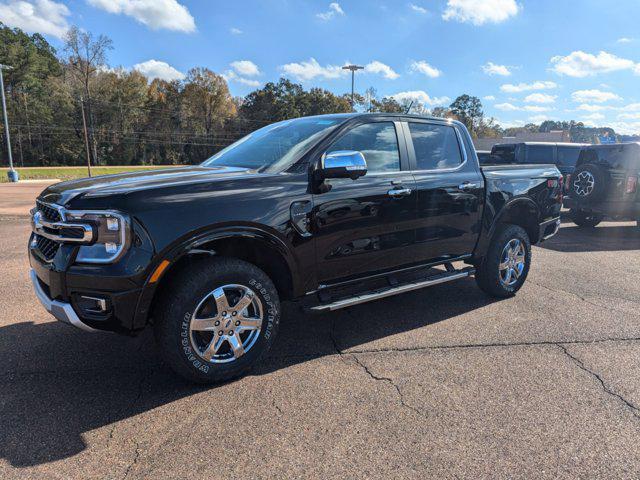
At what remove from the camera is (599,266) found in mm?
6820

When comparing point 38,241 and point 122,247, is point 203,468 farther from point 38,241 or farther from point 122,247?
point 38,241

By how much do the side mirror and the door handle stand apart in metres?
0.57

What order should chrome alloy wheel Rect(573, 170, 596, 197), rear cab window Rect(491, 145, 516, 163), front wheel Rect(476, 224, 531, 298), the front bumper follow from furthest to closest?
rear cab window Rect(491, 145, 516, 163), chrome alloy wheel Rect(573, 170, 596, 197), front wheel Rect(476, 224, 531, 298), the front bumper

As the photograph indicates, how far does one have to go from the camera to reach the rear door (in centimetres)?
420

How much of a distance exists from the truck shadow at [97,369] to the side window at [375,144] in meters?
1.52

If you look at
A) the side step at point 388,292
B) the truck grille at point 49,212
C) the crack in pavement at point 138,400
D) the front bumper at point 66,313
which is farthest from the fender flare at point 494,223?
the truck grille at point 49,212

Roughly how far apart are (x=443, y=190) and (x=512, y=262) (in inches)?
58.1

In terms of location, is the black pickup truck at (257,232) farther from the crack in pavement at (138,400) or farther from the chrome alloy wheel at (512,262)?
the chrome alloy wheel at (512,262)

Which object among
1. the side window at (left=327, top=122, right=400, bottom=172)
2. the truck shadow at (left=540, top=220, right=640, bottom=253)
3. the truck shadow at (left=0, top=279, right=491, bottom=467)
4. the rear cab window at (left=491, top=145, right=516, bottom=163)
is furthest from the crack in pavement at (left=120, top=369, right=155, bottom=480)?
the rear cab window at (left=491, top=145, right=516, bottom=163)

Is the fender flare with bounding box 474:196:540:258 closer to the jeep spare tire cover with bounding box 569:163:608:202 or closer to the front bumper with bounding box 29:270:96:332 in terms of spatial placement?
the front bumper with bounding box 29:270:96:332

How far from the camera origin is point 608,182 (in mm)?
9125

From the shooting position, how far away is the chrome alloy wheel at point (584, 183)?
9.40m

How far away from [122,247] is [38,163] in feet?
277

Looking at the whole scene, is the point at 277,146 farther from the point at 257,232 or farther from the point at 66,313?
the point at 66,313
